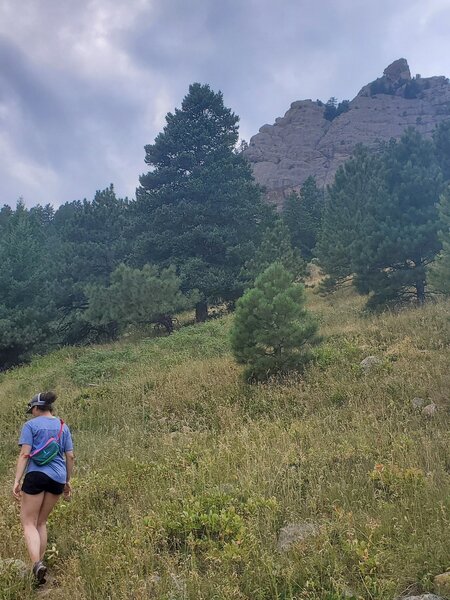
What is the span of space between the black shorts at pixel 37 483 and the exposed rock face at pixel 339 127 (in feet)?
234

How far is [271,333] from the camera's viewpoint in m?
9.51

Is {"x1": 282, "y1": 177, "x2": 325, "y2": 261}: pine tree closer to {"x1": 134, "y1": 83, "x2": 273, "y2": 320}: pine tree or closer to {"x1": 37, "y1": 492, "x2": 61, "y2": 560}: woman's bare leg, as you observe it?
{"x1": 134, "y1": 83, "x2": 273, "y2": 320}: pine tree

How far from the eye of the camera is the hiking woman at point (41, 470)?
13.6ft

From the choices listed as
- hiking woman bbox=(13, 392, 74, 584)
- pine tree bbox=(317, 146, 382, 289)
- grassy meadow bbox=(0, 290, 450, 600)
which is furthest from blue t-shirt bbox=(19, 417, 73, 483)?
pine tree bbox=(317, 146, 382, 289)

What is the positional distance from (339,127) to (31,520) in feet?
297

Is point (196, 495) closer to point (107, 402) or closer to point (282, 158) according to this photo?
point (107, 402)

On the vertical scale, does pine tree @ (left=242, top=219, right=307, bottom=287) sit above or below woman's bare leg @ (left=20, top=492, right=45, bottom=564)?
above

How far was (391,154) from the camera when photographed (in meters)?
18.2

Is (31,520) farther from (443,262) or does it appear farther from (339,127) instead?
(339,127)

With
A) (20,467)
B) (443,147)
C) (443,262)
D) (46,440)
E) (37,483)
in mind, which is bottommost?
(37,483)

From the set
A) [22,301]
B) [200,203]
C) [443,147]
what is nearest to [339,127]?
[443,147]

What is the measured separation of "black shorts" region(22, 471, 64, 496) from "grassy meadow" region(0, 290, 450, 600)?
0.52 metres

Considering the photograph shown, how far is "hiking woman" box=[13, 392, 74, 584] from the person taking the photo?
163 inches

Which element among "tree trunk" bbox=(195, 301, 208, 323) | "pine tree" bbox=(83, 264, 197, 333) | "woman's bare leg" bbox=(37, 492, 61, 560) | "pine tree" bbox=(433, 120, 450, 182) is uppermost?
"pine tree" bbox=(433, 120, 450, 182)
